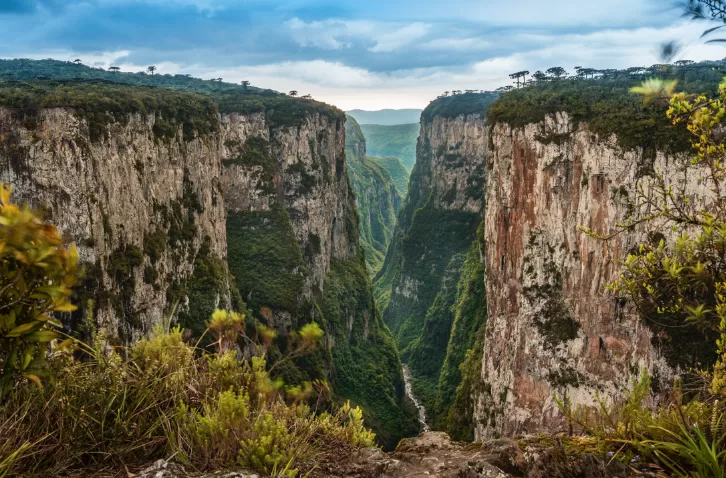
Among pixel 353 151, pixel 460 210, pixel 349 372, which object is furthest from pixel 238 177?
pixel 353 151

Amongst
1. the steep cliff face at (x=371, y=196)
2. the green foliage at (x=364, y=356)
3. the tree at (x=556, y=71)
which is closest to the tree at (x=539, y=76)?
the tree at (x=556, y=71)

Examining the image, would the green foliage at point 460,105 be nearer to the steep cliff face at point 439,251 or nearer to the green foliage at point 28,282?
the steep cliff face at point 439,251

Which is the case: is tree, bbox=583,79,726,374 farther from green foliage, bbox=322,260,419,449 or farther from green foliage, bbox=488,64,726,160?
green foliage, bbox=322,260,419,449

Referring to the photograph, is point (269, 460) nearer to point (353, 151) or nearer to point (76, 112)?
point (76, 112)

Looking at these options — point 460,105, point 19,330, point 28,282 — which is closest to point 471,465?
point 19,330

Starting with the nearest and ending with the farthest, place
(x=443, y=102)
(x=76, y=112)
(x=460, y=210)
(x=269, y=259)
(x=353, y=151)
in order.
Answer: (x=76, y=112)
(x=269, y=259)
(x=460, y=210)
(x=443, y=102)
(x=353, y=151)

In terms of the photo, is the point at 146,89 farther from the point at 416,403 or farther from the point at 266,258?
the point at 416,403

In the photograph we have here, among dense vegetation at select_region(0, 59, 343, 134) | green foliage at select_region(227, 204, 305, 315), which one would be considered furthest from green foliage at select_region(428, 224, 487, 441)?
dense vegetation at select_region(0, 59, 343, 134)
